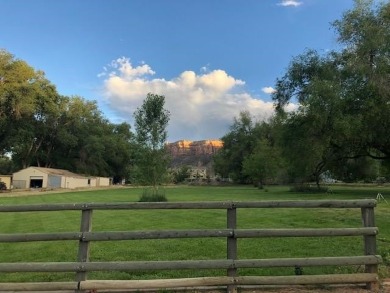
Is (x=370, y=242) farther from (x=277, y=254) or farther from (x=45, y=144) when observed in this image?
(x=45, y=144)

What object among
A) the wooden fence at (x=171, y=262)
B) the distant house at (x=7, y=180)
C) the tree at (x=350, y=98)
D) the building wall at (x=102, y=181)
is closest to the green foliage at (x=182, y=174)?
the building wall at (x=102, y=181)

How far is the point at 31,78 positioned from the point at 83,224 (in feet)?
217

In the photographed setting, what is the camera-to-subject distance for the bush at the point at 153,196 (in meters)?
32.6

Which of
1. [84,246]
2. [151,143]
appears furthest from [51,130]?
[84,246]

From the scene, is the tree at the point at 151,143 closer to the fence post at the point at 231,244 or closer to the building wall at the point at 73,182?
the fence post at the point at 231,244

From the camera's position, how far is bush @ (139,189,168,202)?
32.6 meters

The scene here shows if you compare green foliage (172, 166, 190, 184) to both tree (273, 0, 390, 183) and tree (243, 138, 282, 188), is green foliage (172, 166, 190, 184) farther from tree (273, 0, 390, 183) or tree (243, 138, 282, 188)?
tree (273, 0, 390, 183)

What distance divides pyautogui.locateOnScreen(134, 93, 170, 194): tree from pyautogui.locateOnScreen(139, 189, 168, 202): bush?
0.20 meters

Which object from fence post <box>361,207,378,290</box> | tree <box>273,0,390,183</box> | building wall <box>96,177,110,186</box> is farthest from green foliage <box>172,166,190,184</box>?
fence post <box>361,207,378,290</box>

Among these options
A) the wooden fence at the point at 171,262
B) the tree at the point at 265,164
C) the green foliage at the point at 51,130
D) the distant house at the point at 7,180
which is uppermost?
the green foliage at the point at 51,130

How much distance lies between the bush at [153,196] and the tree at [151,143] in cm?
20

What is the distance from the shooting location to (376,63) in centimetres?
3152

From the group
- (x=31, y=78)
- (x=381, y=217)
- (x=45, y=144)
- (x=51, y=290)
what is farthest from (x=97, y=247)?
(x=45, y=144)

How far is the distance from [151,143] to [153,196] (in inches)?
165
